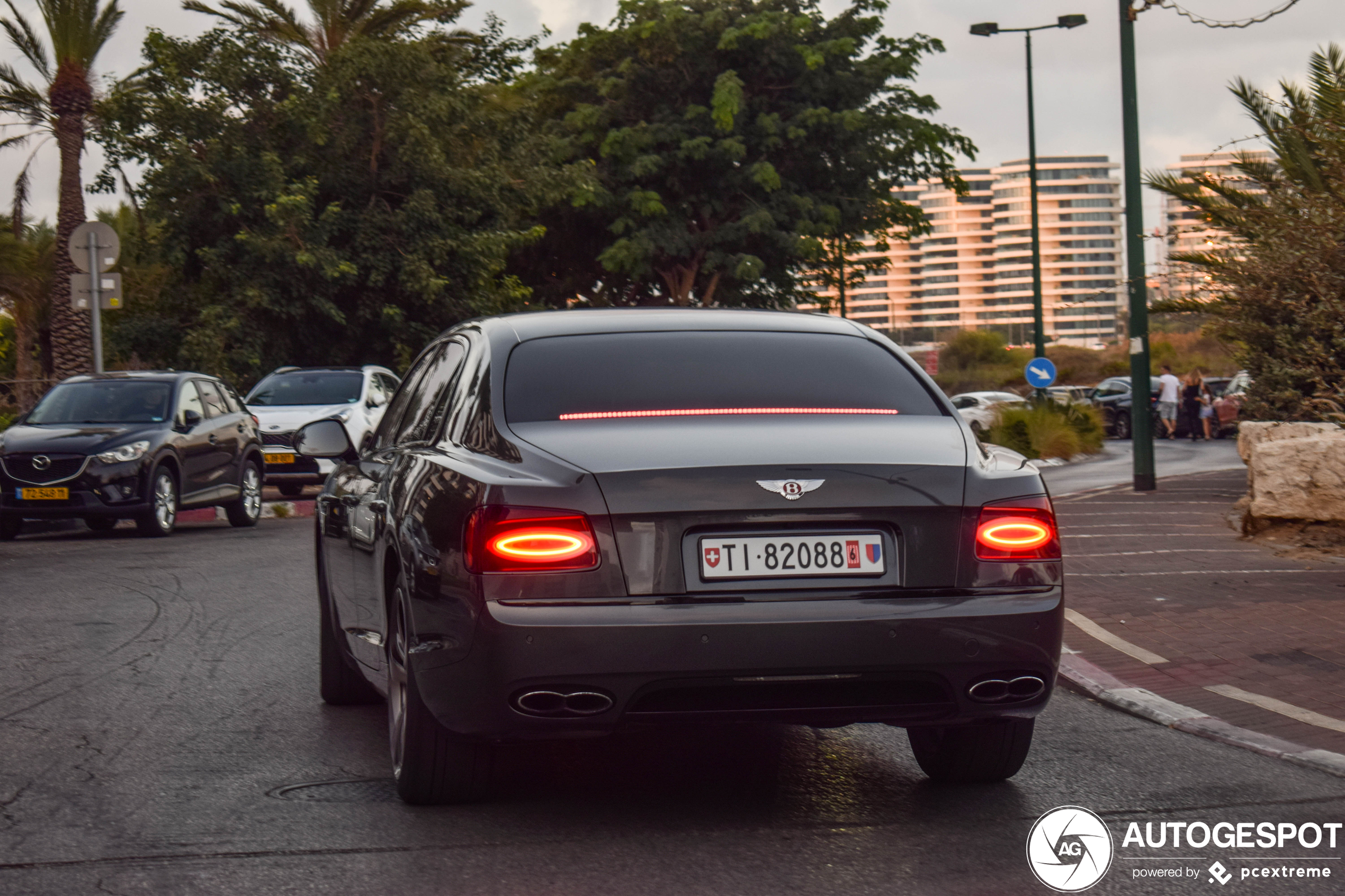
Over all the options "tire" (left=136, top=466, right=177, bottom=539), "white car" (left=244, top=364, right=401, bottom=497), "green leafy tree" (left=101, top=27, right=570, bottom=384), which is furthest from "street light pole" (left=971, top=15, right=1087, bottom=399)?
"tire" (left=136, top=466, right=177, bottom=539)

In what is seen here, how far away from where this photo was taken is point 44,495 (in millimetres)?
15727

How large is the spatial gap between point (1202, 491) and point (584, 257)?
2695 cm

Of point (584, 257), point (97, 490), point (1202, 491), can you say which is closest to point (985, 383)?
point (584, 257)

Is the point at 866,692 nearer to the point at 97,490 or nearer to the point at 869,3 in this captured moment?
the point at 97,490

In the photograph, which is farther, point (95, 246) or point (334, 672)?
point (95, 246)

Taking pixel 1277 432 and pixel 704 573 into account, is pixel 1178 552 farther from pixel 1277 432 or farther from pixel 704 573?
pixel 704 573

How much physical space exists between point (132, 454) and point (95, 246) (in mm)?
4705

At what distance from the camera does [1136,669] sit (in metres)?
7.58

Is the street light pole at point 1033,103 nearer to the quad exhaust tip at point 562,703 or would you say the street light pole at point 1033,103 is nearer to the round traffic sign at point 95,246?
the round traffic sign at point 95,246

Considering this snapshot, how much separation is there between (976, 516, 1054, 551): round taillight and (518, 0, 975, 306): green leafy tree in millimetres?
34511

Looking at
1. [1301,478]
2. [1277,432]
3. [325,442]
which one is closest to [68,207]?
[1277,432]

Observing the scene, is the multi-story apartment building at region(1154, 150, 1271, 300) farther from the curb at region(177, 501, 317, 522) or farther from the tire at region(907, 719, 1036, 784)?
the tire at region(907, 719, 1036, 784)

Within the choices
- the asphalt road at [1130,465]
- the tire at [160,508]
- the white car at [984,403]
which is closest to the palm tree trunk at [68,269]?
the tire at [160,508]

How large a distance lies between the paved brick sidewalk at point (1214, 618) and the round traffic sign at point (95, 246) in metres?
11.5
